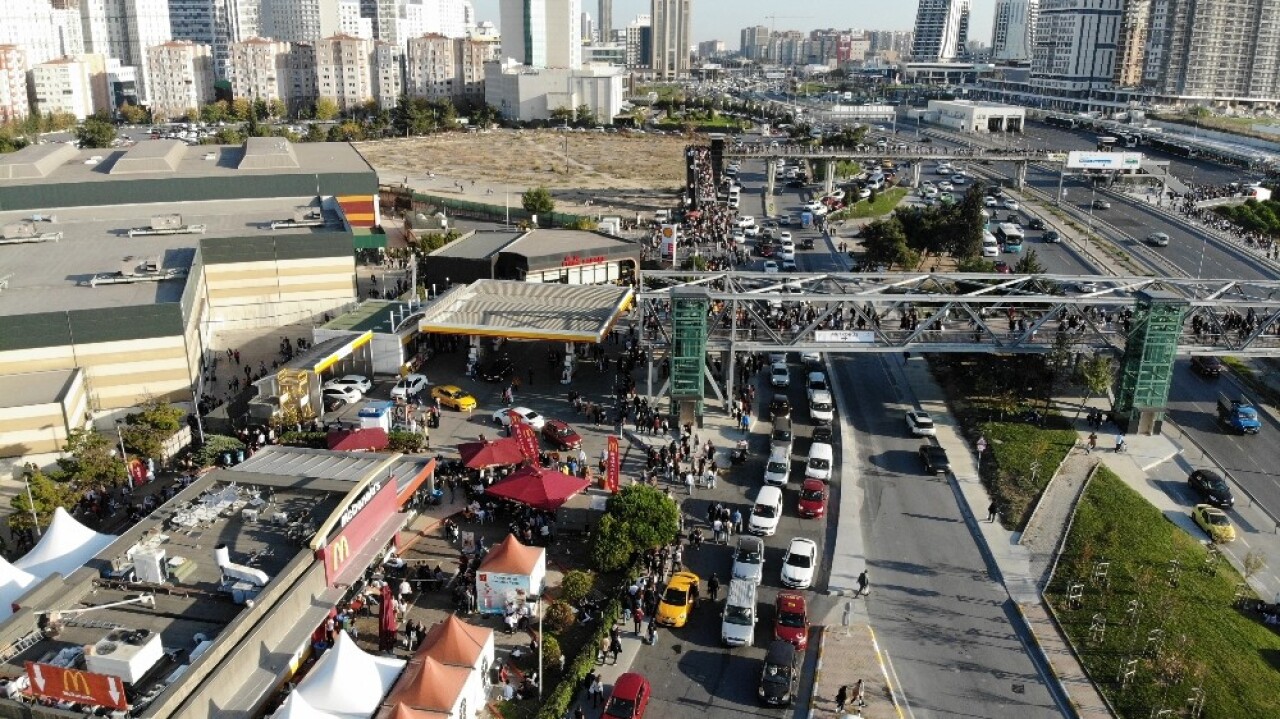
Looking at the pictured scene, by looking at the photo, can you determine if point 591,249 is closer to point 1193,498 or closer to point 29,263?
point 29,263

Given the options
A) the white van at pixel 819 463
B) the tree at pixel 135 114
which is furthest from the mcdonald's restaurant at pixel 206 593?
the tree at pixel 135 114

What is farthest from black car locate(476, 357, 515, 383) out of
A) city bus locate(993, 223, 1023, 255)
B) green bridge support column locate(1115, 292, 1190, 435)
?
city bus locate(993, 223, 1023, 255)

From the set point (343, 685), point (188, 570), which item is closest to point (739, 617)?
point (343, 685)

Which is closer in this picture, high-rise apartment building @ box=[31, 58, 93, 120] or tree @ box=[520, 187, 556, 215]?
tree @ box=[520, 187, 556, 215]

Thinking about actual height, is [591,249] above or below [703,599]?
above

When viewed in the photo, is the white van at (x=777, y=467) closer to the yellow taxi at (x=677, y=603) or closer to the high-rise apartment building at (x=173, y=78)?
the yellow taxi at (x=677, y=603)

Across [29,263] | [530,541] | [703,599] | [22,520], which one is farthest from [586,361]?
[29,263]

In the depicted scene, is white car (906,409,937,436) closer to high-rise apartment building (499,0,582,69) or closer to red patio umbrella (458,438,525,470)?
red patio umbrella (458,438,525,470)
